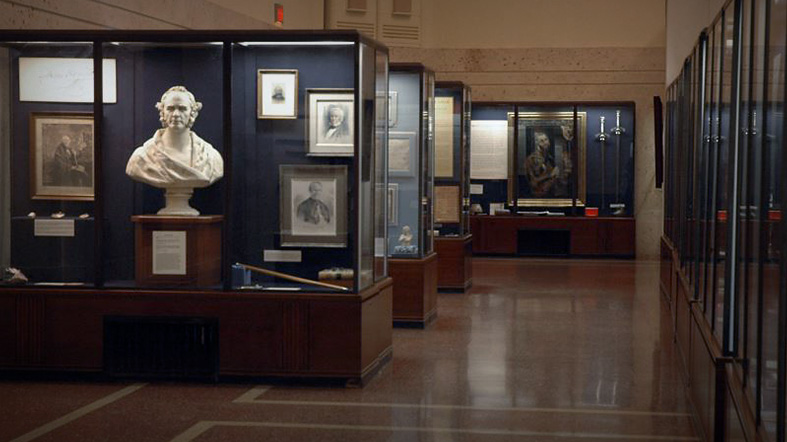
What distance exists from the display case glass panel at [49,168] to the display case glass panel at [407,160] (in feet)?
12.0

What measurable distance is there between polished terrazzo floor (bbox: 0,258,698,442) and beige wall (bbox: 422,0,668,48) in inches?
424

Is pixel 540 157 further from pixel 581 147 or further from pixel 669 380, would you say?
pixel 669 380

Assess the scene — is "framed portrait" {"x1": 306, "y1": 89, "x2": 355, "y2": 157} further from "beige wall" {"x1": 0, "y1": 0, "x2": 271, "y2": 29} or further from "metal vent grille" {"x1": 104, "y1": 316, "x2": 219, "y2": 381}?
"beige wall" {"x1": 0, "y1": 0, "x2": 271, "y2": 29}

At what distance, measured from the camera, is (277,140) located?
7.95 m

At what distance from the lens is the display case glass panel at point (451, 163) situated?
13805mm

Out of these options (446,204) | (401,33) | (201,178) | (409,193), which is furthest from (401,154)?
(401,33)

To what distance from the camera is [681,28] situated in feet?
58.6

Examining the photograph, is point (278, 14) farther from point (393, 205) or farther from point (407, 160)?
point (393, 205)

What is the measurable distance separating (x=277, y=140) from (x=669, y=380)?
3195 mm

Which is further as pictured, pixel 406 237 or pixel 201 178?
pixel 406 237

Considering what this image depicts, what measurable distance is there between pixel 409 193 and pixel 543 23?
35.1 feet

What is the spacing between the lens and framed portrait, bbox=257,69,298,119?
792 cm

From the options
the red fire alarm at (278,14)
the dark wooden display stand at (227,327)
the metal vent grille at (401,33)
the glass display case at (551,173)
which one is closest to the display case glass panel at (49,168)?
the dark wooden display stand at (227,327)

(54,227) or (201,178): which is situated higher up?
(201,178)
